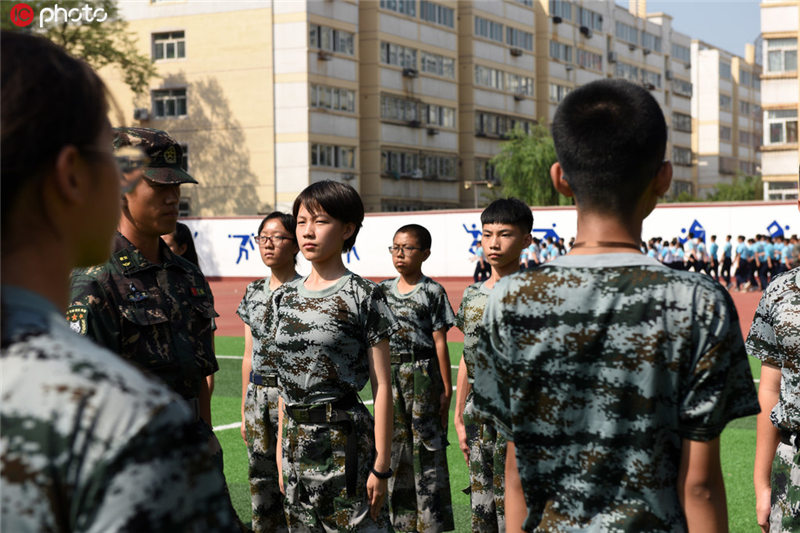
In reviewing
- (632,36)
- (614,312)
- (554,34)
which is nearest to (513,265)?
(614,312)

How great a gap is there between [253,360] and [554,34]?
72.0m

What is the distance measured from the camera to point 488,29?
223 ft

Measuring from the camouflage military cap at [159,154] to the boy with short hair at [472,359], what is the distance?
2458 millimetres

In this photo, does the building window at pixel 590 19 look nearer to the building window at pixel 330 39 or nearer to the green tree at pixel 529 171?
the green tree at pixel 529 171

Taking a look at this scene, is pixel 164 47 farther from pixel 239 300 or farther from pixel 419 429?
pixel 419 429

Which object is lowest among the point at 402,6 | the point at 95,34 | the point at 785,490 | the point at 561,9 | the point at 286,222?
the point at 785,490

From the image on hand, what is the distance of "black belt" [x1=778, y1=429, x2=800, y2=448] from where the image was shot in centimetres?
376

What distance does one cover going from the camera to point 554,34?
75.2 metres

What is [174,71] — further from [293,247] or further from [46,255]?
[46,255]

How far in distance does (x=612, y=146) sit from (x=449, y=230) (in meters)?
38.4

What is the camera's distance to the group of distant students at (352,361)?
48.9 inches

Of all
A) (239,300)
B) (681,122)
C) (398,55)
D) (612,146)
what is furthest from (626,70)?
(612,146)

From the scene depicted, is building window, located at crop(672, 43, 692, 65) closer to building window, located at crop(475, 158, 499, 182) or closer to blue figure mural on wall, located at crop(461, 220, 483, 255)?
building window, located at crop(475, 158, 499, 182)

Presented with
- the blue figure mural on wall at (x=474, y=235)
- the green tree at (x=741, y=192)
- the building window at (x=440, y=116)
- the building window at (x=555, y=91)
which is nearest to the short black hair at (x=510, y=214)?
A: the blue figure mural on wall at (x=474, y=235)
